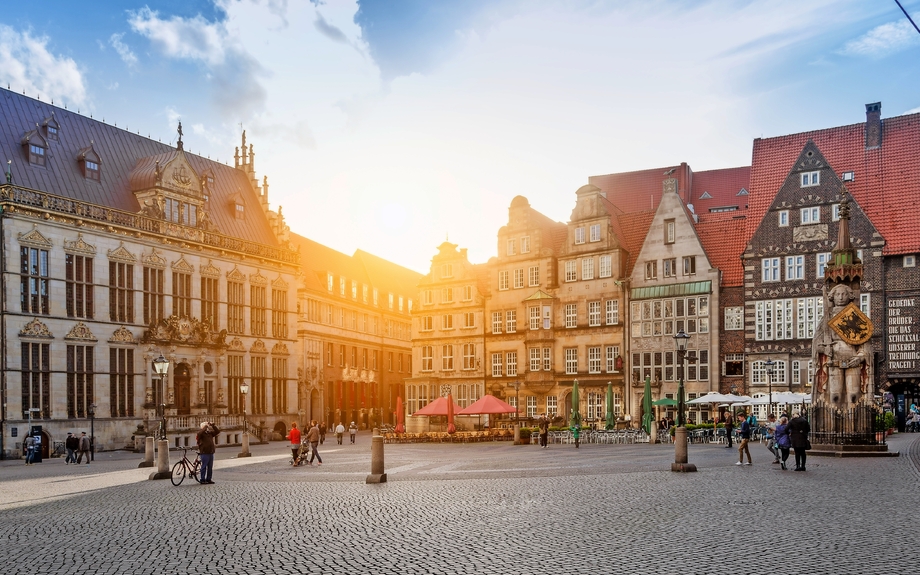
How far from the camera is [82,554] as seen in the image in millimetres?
12758

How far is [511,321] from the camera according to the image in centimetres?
6512

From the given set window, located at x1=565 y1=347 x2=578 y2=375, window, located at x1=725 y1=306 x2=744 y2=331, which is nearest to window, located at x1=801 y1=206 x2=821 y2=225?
window, located at x1=725 y1=306 x2=744 y2=331

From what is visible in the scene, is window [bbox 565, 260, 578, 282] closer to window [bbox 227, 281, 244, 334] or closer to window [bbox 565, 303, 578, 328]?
window [bbox 565, 303, 578, 328]

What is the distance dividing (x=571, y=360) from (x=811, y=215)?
18.9 metres

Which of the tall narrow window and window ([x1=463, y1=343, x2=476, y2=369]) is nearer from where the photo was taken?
the tall narrow window

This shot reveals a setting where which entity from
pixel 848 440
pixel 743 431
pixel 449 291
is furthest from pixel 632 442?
pixel 449 291

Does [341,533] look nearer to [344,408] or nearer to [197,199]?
[197,199]

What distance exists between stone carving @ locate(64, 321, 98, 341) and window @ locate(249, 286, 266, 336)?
1355 centimetres

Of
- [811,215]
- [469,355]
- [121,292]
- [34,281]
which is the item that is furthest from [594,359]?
[34,281]

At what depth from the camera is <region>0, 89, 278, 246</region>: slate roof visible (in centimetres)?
4797

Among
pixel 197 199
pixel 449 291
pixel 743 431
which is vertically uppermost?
pixel 197 199

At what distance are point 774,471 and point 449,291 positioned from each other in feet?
149

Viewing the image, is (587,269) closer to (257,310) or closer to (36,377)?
(257,310)

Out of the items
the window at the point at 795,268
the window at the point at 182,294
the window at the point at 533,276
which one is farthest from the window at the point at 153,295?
the window at the point at 795,268
